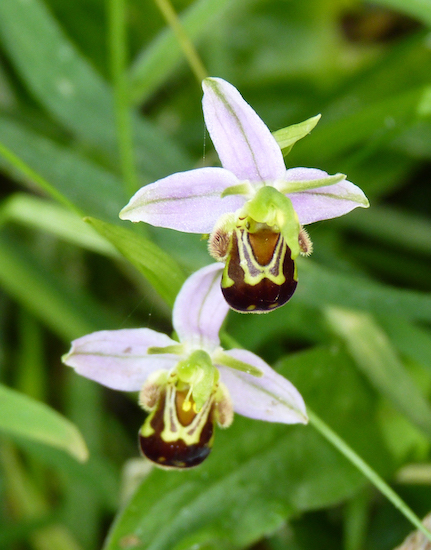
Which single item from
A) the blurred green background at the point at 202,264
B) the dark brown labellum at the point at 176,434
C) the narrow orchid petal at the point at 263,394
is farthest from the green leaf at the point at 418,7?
the dark brown labellum at the point at 176,434

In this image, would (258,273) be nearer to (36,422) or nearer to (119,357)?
(119,357)

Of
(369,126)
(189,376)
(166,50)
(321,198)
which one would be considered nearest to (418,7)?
(369,126)

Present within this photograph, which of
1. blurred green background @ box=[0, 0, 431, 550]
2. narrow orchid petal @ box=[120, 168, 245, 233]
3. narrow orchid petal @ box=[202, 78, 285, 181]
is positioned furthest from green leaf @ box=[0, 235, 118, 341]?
narrow orchid petal @ box=[202, 78, 285, 181]

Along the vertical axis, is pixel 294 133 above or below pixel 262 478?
above

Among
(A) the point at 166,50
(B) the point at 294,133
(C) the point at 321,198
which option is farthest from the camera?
(A) the point at 166,50

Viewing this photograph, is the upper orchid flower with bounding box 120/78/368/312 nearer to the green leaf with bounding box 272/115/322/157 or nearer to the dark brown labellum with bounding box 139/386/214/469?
the green leaf with bounding box 272/115/322/157

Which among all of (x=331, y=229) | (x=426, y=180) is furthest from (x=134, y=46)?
(x=426, y=180)

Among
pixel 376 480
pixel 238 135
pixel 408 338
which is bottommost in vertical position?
pixel 408 338
